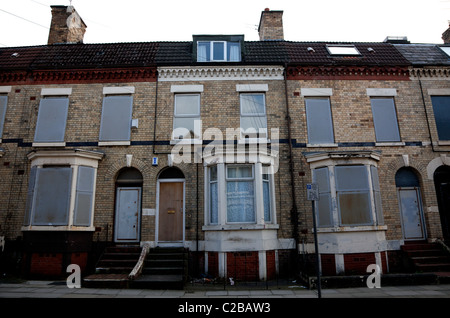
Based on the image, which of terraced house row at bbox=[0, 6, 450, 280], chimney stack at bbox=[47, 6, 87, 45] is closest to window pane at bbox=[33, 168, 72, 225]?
terraced house row at bbox=[0, 6, 450, 280]

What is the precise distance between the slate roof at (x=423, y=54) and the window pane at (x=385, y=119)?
2.24 m

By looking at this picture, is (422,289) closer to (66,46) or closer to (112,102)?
(112,102)

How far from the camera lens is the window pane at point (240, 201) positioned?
10258 mm

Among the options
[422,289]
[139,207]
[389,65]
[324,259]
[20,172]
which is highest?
[389,65]

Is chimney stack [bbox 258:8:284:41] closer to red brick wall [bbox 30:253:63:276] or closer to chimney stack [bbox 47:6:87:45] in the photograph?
chimney stack [bbox 47:6:87:45]

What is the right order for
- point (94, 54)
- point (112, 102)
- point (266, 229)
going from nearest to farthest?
point (266, 229) → point (112, 102) → point (94, 54)

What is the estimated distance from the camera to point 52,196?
10.4m

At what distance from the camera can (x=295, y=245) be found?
1049 centimetres

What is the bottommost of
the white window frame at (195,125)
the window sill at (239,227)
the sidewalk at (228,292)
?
the sidewalk at (228,292)

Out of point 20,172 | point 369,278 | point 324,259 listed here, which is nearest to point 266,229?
point 324,259

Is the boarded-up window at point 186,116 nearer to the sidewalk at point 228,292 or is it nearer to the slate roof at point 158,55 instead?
the slate roof at point 158,55

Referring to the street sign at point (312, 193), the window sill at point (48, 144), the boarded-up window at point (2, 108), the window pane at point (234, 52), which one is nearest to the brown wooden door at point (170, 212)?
the window sill at point (48, 144)

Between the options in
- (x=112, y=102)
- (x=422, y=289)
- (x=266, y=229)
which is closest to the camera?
(x=422, y=289)

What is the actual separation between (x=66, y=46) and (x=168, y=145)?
7291 mm
